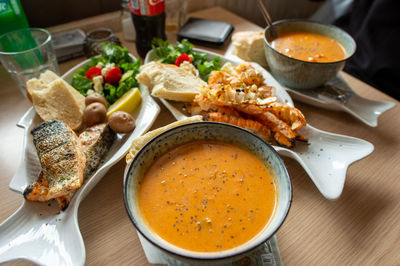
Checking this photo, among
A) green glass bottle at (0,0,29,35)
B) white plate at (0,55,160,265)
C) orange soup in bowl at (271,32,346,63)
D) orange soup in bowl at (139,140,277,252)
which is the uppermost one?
green glass bottle at (0,0,29,35)

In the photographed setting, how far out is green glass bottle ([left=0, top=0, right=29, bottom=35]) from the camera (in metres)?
1.86

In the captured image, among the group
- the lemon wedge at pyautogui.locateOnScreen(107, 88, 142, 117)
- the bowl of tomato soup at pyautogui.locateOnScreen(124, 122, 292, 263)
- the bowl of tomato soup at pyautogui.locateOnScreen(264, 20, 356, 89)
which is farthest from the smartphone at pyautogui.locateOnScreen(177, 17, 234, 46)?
the bowl of tomato soup at pyautogui.locateOnScreen(124, 122, 292, 263)

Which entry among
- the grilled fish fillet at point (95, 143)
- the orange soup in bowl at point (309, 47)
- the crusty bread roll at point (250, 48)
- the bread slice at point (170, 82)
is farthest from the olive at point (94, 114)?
the orange soup in bowl at point (309, 47)

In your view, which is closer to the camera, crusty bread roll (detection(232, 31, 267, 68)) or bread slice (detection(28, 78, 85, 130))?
bread slice (detection(28, 78, 85, 130))

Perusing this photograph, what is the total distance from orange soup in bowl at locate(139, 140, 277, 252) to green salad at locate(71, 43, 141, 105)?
2.63 feet

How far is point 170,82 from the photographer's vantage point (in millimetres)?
1664

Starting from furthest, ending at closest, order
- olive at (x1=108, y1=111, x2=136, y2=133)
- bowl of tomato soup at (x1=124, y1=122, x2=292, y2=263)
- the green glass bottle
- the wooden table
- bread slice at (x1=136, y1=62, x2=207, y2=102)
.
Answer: the green glass bottle → bread slice at (x1=136, y1=62, x2=207, y2=102) → olive at (x1=108, y1=111, x2=136, y2=133) → the wooden table → bowl of tomato soup at (x1=124, y1=122, x2=292, y2=263)

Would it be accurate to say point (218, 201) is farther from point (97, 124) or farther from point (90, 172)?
point (97, 124)

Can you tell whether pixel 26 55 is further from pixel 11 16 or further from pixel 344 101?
pixel 344 101

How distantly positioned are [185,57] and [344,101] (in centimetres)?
113

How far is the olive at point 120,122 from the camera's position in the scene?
4.89 feet

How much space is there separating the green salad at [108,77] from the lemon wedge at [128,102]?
2.9 inches

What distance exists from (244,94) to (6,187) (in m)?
1.31

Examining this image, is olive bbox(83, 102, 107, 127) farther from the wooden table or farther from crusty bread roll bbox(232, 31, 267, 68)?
crusty bread roll bbox(232, 31, 267, 68)
